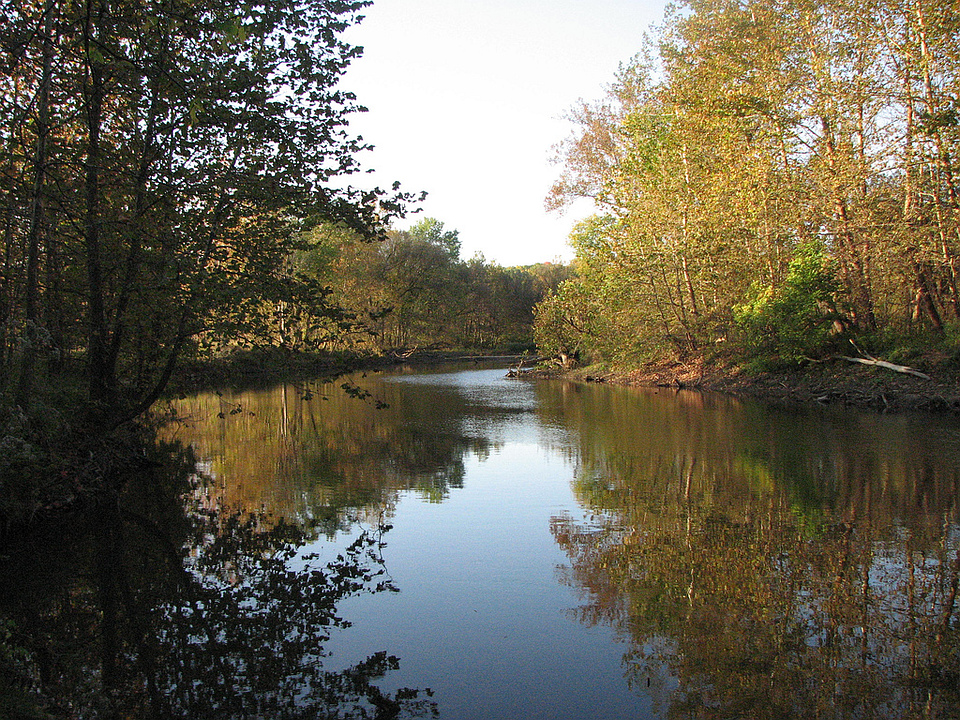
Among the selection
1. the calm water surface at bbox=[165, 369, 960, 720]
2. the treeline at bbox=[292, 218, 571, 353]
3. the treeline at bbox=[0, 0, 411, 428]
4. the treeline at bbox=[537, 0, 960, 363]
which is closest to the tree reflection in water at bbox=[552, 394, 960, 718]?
the calm water surface at bbox=[165, 369, 960, 720]

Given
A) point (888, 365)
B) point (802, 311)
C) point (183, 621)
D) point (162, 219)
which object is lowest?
point (183, 621)

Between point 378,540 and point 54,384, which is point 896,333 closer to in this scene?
point 378,540

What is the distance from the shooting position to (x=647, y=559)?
687cm

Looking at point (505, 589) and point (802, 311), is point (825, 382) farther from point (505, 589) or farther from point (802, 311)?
point (505, 589)

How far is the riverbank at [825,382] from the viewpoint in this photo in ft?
53.5

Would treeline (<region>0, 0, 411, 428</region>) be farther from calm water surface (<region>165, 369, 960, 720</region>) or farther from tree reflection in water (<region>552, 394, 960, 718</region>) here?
tree reflection in water (<region>552, 394, 960, 718</region>)

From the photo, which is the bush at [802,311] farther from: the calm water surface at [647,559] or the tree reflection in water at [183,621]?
the tree reflection in water at [183,621]

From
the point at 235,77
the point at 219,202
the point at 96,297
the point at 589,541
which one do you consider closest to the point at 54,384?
the point at 96,297

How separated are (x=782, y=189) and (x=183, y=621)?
1829 cm

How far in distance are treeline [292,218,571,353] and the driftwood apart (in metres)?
23.6

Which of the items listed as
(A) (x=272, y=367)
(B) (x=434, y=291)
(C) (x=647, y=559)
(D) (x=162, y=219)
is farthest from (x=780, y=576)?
(B) (x=434, y=291)

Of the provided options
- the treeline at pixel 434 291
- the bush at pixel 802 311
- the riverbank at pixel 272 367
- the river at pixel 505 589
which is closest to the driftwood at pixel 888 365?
the bush at pixel 802 311

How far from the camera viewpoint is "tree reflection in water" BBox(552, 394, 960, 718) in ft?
14.5

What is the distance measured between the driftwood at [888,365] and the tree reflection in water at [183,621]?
1476cm
